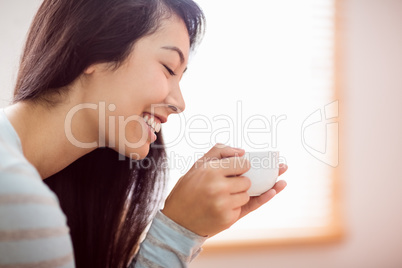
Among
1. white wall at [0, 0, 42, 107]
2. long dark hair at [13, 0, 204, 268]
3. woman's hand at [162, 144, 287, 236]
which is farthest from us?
white wall at [0, 0, 42, 107]

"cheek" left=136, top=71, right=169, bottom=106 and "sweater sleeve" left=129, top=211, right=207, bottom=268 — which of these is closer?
"sweater sleeve" left=129, top=211, right=207, bottom=268

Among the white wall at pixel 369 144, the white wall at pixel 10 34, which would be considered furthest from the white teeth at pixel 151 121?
the white wall at pixel 369 144

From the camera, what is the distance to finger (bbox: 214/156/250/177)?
0.70 meters

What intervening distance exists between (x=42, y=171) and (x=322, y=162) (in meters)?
1.57

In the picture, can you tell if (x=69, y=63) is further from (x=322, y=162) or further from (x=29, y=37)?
(x=322, y=162)

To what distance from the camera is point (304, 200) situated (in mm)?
1987

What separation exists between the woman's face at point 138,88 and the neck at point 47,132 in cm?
4

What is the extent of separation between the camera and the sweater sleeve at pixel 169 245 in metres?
0.67

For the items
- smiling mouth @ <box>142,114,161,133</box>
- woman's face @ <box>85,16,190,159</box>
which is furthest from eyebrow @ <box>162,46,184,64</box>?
smiling mouth @ <box>142,114,161,133</box>

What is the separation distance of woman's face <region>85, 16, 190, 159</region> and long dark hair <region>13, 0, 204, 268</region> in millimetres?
26

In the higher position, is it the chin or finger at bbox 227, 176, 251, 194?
the chin

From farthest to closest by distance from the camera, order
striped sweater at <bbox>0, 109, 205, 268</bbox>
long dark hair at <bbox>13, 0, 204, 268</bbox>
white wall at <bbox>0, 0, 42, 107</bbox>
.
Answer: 1. white wall at <bbox>0, 0, 42, 107</bbox>
2. long dark hair at <bbox>13, 0, 204, 268</bbox>
3. striped sweater at <bbox>0, 109, 205, 268</bbox>

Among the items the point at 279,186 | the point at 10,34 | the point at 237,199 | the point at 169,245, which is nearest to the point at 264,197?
the point at 279,186

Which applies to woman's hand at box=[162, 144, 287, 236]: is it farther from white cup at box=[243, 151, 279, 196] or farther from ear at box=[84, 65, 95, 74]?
ear at box=[84, 65, 95, 74]
